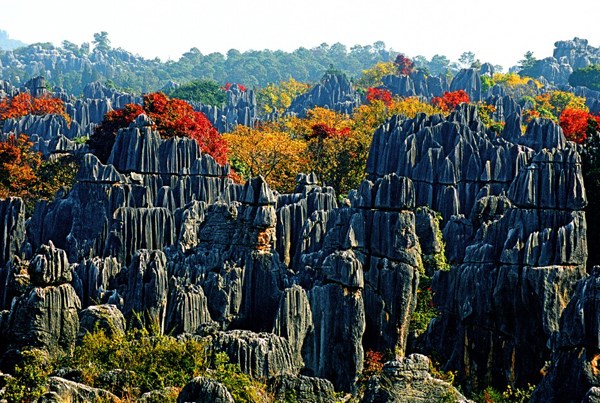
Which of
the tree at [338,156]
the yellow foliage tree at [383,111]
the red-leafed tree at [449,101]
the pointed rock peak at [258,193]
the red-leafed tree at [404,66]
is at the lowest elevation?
the pointed rock peak at [258,193]

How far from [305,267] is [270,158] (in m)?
24.2

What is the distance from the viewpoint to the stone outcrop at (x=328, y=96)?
9825 cm

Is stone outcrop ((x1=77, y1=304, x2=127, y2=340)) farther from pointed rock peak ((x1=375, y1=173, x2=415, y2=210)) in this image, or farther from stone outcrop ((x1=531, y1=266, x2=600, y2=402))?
stone outcrop ((x1=531, y1=266, x2=600, y2=402))

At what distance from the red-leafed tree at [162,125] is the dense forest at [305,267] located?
131mm

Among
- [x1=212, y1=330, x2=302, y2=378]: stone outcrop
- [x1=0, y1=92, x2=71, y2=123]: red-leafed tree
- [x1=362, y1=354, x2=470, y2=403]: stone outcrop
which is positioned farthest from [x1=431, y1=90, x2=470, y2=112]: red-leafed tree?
[x1=362, y1=354, x2=470, y2=403]: stone outcrop

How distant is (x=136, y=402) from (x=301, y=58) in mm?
178840

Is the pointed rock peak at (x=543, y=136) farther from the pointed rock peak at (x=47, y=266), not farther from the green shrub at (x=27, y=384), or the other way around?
the green shrub at (x=27, y=384)

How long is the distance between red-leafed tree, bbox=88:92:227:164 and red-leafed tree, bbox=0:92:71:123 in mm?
27170

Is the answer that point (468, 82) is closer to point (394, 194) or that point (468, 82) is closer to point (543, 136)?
point (543, 136)

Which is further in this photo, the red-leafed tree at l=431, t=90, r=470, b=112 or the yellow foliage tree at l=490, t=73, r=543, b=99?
the yellow foliage tree at l=490, t=73, r=543, b=99

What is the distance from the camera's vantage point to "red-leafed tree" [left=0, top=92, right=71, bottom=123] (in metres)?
73.9

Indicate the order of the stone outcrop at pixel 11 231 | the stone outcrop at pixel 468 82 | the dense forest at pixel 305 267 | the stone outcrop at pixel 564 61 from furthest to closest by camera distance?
the stone outcrop at pixel 564 61 < the stone outcrop at pixel 468 82 < the stone outcrop at pixel 11 231 < the dense forest at pixel 305 267

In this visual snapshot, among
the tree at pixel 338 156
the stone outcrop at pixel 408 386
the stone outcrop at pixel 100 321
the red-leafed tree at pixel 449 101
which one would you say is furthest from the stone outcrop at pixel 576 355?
the red-leafed tree at pixel 449 101

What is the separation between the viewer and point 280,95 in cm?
11431
